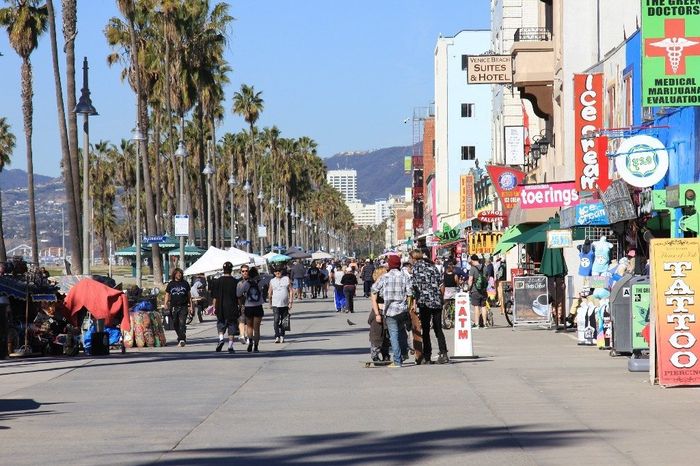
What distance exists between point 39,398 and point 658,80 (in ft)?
33.1

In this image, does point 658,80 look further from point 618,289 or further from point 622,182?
point 622,182

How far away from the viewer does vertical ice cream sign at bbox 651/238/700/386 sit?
16.8 metres

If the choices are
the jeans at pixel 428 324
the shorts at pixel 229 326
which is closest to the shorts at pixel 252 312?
the shorts at pixel 229 326

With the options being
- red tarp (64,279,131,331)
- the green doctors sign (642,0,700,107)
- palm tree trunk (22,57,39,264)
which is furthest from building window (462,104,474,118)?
the green doctors sign (642,0,700,107)

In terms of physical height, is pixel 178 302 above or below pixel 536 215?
below

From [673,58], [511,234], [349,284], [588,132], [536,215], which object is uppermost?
[673,58]

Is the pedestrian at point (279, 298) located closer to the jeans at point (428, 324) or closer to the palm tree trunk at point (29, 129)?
the jeans at point (428, 324)

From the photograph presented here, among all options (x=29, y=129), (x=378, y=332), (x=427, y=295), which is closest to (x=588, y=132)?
(x=427, y=295)

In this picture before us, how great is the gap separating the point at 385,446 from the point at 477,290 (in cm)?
2211

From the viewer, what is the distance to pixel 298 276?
6153 cm

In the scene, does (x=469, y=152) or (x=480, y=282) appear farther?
(x=469, y=152)

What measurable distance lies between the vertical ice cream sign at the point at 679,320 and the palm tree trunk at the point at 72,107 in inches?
1115

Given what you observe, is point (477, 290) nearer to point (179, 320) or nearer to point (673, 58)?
point (179, 320)

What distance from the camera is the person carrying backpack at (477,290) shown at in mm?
33469
